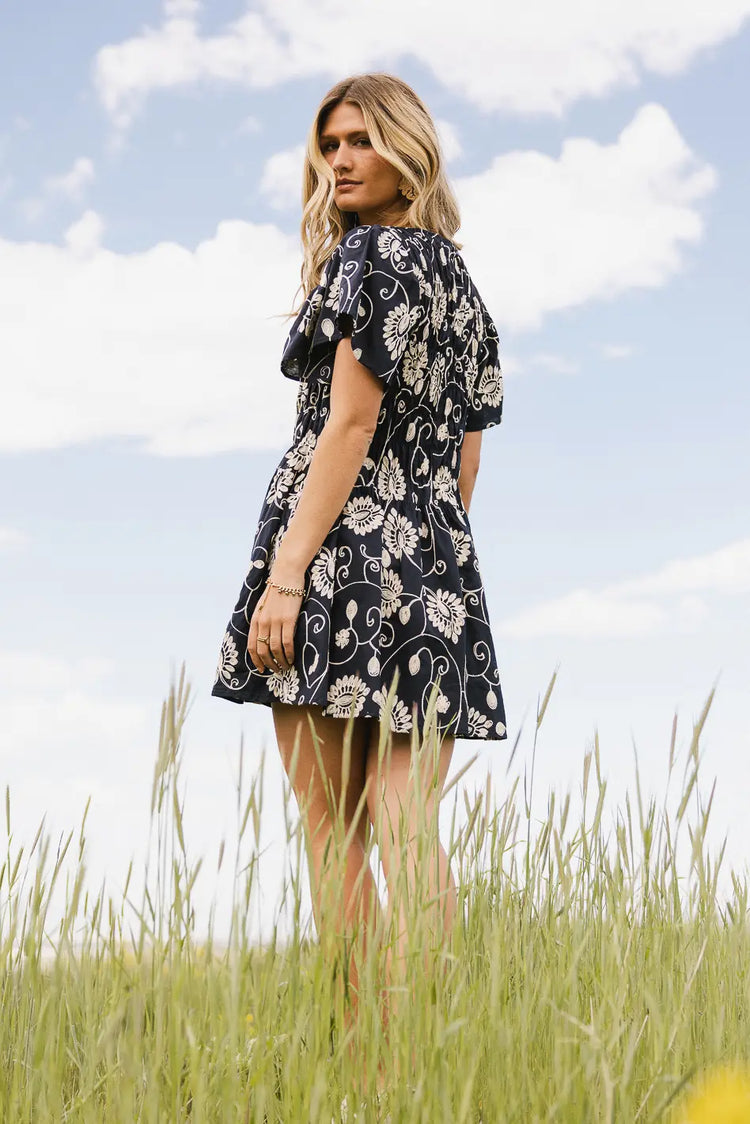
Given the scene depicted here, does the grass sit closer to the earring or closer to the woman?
the woman

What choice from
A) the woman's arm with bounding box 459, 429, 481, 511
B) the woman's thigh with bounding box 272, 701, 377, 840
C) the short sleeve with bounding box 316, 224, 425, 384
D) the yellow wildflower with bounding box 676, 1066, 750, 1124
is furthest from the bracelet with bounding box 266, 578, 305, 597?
the yellow wildflower with bounding box 676, 1066, 750, 1124

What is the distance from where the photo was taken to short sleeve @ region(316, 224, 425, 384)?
6.20 feet

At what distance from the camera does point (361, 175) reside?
2148mm

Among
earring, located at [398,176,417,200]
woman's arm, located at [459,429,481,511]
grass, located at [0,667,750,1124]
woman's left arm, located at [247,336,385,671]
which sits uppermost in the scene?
earring, located at [398,176,417,200]

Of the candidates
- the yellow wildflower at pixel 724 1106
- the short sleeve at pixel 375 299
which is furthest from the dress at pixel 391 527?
the yellow wildflower at pixel 724 1106

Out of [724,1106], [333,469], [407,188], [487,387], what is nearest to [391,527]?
[333,469]

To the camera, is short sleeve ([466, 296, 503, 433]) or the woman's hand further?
short sleeve ([466, 296, 503, 433])

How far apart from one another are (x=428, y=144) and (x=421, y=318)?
0.41 m

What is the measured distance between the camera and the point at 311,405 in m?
2.08

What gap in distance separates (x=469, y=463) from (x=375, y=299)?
0.58m

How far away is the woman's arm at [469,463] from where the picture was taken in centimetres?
239

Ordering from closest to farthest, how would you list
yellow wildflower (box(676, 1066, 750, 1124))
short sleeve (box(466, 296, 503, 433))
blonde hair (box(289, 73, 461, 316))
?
yellow wildflower (box(676, 1066, 750, 1124)) < blonde hair (box(289, 73, 461, 316)) < short sleeve (box(466, 296, 503, 433))

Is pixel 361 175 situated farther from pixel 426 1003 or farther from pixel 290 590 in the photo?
pixel 426 1003

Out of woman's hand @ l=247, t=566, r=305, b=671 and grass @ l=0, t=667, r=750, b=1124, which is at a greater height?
woman's hand @ l=247, t=566, r=305, b=671
